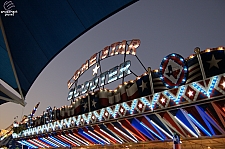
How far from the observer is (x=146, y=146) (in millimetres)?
13422

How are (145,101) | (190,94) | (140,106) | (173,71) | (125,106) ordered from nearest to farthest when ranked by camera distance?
1. (190,94)
2. (173,71)
3. (145,101)
4. (140,106)
5. (125,106)

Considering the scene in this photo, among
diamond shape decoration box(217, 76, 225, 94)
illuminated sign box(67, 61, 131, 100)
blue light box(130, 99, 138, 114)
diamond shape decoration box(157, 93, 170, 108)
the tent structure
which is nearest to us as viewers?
diamond shape decoration box(217, 76, 225, 94)

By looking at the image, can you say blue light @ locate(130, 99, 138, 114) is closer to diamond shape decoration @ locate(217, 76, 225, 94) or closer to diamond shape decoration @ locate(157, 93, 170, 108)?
diamond shape decoration @ locate(157, 93, 170, 108)

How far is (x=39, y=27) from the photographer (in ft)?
69.4

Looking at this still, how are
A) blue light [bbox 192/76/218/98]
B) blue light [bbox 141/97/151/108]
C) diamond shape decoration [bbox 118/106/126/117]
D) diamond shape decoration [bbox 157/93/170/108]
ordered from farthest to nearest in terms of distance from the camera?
1. diamond shape decoration [bbox 118/106/126/117]
2. blue light [bbox 141/97/151/108]
3. diamond shape decoration [bbox 157/93/170/108]
4. blue light [bbox 192/76/218/98]

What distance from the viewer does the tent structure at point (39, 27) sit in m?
17.9

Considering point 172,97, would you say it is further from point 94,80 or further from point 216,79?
point 94,80

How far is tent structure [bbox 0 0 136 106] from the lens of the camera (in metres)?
17.9

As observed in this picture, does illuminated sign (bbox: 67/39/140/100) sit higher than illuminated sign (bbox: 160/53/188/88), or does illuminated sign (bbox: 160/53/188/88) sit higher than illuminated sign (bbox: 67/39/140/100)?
illuminated sign (bbox: 67/39/140/100)

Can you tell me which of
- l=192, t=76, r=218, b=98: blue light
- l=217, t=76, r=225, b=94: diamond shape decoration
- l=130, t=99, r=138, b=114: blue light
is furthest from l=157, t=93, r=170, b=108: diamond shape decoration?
l=217, t=76, r=225, b=94: diamond shape decoration

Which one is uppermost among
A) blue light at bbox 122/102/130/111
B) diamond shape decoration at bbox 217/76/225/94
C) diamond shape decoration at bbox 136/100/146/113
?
blue light at bbox 122/102/130/111

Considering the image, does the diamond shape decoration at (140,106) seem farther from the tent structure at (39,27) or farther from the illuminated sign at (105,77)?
the tent structure at (39,27)

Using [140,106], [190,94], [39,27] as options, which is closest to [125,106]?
[140,106]

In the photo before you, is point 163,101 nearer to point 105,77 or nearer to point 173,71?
point 173,71
